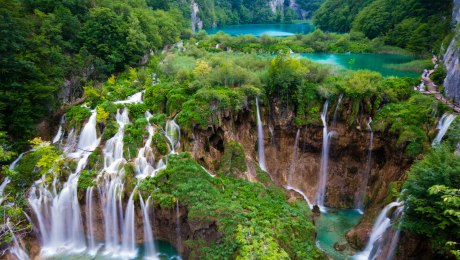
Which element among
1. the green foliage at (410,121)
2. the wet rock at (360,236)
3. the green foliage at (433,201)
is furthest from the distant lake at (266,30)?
the green foliage at (433,201)

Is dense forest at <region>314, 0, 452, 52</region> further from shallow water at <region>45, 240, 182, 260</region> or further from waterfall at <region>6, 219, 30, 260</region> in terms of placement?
waterfall at <region>6, 219, 30, 260</region>

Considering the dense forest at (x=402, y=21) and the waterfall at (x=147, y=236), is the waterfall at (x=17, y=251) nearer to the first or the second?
the waterfall at (x=147, y=236)

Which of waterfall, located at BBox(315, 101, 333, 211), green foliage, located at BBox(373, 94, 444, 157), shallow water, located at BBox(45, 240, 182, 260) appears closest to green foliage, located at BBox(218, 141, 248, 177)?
shallow water, located at BBox(45, 240, 182, 260)

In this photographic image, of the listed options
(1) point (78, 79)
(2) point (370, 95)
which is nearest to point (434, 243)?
(2) point (370, 95)

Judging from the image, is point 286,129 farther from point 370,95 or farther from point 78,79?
point 78,79

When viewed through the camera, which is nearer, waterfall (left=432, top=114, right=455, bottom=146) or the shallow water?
the shallow water

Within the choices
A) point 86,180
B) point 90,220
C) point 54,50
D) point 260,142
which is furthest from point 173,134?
point 54,50

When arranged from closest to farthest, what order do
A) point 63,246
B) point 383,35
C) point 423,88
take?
1. point 63,246
2. point 423,88
3. point 383,35
